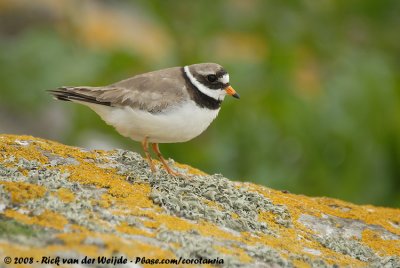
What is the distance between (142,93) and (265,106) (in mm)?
5409

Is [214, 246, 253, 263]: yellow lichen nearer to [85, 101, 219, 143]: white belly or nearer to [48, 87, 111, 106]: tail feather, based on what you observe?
[85, 101, 219, 143]: white belly

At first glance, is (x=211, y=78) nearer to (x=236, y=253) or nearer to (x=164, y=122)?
(x=164, y=122)

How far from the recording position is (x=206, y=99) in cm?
779

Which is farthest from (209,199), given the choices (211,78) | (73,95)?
(73,95)

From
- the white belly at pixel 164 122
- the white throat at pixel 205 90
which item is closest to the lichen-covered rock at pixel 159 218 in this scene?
the white belly at pixel 164 122

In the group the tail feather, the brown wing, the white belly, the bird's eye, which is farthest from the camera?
the bird's eye

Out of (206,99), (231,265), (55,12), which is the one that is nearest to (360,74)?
(206,99)

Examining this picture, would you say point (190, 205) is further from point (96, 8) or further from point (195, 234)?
point (96, 8)

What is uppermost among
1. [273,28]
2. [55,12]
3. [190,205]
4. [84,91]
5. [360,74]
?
[55,12]

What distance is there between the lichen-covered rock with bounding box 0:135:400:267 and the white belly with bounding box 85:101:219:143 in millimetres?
322

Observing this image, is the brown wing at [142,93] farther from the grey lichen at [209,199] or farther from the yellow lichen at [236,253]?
the yellow lichen at [236,253]

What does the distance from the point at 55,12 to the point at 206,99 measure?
48.7 feet

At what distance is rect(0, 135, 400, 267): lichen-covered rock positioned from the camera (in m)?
4.98

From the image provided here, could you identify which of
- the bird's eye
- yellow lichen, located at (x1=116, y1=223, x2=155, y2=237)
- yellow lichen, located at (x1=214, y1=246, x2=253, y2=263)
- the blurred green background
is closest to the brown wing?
the bird's eye
